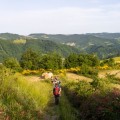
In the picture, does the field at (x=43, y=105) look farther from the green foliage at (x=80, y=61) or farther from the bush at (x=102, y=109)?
the green foliage at (x=80, y=61)

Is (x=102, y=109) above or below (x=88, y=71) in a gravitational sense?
above

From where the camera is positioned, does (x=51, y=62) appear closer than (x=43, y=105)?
No

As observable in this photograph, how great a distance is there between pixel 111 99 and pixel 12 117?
3.90 meters

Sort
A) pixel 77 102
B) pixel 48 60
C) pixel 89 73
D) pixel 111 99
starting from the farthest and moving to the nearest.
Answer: pixel 48 60, pixel 89 73, pixel 77 102, pixel 111 99

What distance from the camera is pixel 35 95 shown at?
600 inches

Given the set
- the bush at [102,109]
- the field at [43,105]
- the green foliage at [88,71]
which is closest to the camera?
the bush at [102,109]

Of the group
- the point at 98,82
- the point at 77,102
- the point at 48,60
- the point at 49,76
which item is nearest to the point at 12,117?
the point at 77,102

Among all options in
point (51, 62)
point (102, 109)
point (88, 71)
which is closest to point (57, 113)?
point (102, 109)

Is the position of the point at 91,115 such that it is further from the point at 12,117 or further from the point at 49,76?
the point at 49,76

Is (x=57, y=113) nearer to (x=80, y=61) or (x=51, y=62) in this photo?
(x=51, y=62)

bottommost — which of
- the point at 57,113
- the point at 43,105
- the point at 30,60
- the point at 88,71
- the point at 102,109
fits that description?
the point at 88,71

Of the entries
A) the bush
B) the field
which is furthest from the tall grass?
the bush

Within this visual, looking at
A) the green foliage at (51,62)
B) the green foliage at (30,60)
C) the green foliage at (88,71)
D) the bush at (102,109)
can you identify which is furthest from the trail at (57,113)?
the green foliage at (30,60)

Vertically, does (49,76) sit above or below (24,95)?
below
